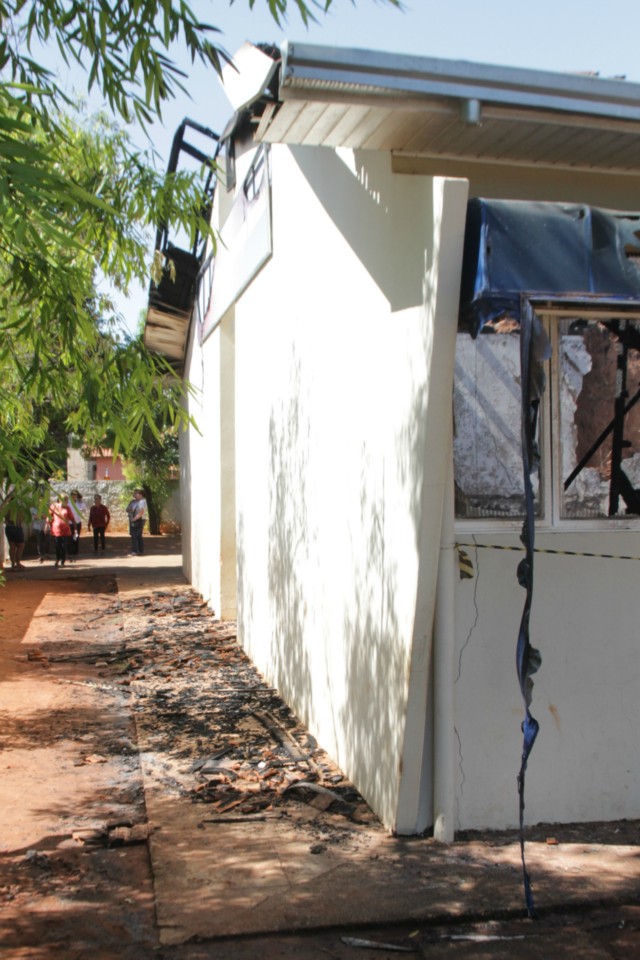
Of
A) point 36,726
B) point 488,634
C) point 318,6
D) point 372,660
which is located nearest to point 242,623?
point 36,726

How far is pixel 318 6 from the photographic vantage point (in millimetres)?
4324

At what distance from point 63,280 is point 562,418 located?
8.98ft

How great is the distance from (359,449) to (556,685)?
6.23 ft

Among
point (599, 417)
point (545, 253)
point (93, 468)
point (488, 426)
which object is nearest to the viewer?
point (545, 253)

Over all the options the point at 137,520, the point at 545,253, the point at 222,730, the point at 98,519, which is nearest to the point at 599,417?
the point at 545,253

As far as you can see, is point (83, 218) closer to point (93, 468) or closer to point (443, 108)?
point (443, 108)

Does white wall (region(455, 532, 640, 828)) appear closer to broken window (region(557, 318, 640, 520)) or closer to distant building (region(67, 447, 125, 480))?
broken window (region(557, 318, 640, 520))

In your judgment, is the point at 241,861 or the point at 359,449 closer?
the point at 241,861

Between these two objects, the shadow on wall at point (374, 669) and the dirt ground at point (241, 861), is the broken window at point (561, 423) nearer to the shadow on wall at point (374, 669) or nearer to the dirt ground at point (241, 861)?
the shadow on wall at point (374, 669)

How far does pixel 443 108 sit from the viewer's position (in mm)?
4191

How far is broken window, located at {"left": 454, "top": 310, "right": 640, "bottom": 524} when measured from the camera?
5301 millimetres

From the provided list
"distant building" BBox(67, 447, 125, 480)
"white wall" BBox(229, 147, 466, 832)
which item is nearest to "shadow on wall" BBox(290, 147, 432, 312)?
"white wall" BBox(229, 147, 466, 832)

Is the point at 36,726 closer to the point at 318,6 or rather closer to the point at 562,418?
the point at 562,418

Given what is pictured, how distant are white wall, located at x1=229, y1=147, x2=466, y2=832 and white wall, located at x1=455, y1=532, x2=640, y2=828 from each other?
28cm
